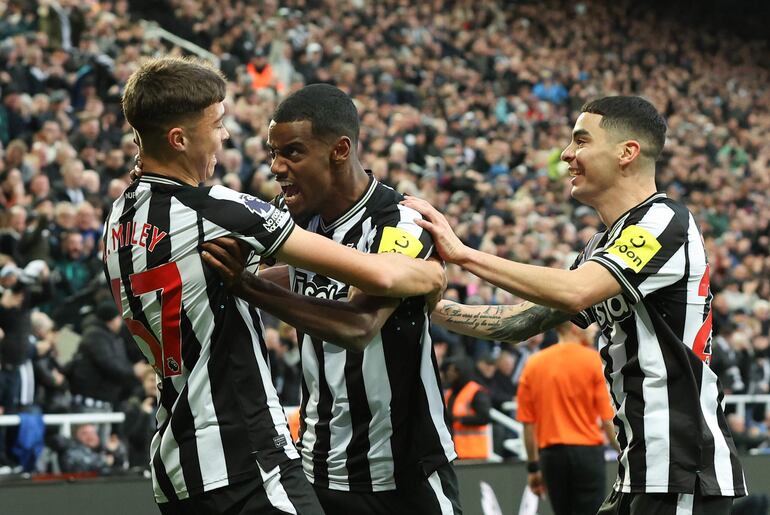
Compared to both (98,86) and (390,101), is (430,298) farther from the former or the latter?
(390,101)

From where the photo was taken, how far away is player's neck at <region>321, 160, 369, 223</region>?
13.7 feet

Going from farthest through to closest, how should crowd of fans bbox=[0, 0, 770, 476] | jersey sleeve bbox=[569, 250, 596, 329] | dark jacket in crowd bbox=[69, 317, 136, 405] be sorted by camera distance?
crowd of fans bbox=[0, 0, 770, 476]
dark jacket in crowd bbox=[69, 317, 136, 405]
jersey sleeve bbox=[569, 250, 596, 329]

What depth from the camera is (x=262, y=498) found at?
333cm

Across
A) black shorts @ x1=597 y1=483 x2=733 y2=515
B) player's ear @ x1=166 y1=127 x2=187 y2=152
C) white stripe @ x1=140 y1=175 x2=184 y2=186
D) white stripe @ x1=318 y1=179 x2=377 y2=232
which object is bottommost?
black shorts @ x1=597 y1=483 x2=733 y2=515

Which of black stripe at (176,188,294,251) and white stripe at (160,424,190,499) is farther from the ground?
black stripe at (176,188,294,251)

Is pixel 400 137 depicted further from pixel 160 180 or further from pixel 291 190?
pixel 160 180

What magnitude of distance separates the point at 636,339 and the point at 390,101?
14095 millimetres

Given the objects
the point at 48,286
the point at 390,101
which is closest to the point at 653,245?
the point at 48,286

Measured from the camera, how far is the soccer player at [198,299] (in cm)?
336

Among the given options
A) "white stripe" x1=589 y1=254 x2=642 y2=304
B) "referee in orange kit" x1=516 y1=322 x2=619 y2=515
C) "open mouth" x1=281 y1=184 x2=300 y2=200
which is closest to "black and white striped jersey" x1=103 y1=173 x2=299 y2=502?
"open mouth" x1=281 y1=184 x2=300 y2=200

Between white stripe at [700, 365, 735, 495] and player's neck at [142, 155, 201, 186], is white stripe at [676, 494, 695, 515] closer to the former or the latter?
white stripe at [700, 365, 735, 495]

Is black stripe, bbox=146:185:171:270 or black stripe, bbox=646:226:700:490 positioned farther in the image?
black stripe, bbox=646:226:700:490

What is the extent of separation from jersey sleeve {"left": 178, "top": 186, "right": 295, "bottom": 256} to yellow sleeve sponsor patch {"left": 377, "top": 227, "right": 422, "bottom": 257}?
0.62m

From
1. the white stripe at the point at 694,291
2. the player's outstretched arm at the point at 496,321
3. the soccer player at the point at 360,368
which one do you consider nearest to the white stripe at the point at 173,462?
the soccer player at the point at 360,368
